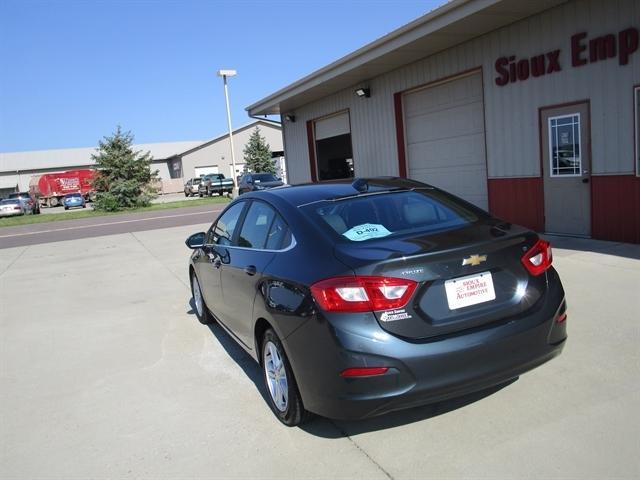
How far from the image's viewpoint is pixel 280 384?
351cm

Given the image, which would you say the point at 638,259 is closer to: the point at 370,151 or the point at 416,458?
the point at 416,458

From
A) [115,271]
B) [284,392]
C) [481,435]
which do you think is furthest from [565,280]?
[115,271]

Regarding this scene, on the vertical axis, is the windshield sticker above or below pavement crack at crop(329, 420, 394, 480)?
above

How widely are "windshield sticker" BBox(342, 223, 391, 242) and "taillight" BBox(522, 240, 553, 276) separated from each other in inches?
33.0

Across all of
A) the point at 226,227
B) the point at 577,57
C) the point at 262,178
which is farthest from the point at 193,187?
the point at 226,227

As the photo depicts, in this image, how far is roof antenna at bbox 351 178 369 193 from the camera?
13.3 ft

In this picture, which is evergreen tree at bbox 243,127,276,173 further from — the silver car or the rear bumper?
the rear bumper

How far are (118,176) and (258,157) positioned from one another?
18.5 m

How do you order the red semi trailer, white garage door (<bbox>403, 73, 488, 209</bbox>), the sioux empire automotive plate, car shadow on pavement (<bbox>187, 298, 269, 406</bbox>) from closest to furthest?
the sioux empire automotive plate < car shadow on pavement (<bbox>187, 298, 269, 406</bbox>) < white garage door (<bbox>403, 73, 488, 209</bbox>) < the red semi trailer

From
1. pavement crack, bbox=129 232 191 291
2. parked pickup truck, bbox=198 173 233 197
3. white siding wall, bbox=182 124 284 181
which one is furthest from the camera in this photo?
white siding wall, bbox=182 124 284 181

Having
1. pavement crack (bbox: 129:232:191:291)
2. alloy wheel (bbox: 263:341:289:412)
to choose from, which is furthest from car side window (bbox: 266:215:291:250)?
pavement crack (bbox: 129:232:191:291)

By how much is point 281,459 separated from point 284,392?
1.49 feet

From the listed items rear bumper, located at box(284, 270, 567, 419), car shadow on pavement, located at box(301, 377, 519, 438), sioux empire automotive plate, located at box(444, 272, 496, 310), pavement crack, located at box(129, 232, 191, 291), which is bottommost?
car shadow on pavement, located at box(301, 377, 519, 438)

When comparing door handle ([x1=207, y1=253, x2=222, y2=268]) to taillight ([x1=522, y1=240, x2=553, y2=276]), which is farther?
door handle ([x1=207, y1=253, x2=222, y2=268])
